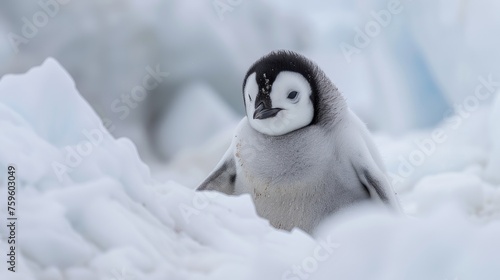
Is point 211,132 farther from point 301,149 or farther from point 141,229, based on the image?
point 141,229

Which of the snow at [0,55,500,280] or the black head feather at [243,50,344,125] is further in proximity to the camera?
the black head feather at [243,50,344,125]

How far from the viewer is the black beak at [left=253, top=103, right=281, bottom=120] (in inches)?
32.6

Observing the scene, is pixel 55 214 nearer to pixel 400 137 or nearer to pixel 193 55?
pixel 193 55

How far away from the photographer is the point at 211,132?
1.19m

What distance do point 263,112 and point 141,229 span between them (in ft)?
1.20

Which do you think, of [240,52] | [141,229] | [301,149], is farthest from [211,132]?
[141,229]

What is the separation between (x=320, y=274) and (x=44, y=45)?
55cm

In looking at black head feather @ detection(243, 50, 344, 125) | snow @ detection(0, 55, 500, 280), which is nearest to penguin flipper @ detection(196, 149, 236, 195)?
black head feather @ detection(243, 50, 344, 125)

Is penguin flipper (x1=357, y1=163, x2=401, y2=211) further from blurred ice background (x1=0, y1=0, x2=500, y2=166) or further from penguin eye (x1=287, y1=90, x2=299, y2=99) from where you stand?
blurred ice background (x1=0, y1=0, x2=500, y2=166)

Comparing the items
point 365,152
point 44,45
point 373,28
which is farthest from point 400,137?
point 44,45

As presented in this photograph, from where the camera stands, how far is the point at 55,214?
1.56 ft

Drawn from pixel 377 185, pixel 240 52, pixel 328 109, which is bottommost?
pixel 377 185

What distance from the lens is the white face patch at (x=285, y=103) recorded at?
2.76 ft

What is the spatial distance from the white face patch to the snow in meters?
0.30
